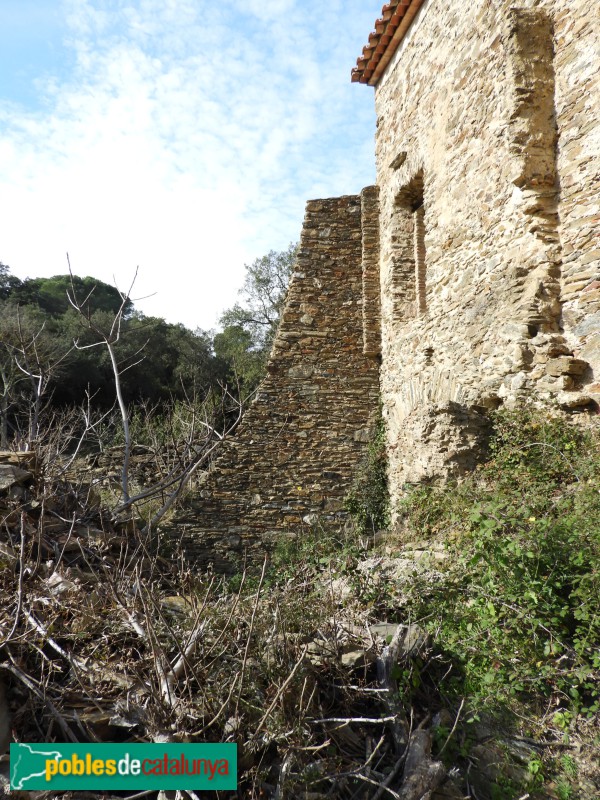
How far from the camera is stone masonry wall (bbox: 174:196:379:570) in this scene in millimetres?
8359

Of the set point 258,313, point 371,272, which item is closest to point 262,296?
point 258,313

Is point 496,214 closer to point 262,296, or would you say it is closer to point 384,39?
point 384,39

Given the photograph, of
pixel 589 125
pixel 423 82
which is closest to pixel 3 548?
pixel 589 125

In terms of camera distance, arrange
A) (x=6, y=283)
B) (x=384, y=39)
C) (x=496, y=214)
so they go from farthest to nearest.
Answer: (x=6, y=283), (x=384, y=39), (x=496, y=214)

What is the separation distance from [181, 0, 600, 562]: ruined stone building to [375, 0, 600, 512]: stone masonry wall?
0.02 m

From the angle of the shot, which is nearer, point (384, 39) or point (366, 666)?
point (366, 666)

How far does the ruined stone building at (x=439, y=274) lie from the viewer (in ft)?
15.9

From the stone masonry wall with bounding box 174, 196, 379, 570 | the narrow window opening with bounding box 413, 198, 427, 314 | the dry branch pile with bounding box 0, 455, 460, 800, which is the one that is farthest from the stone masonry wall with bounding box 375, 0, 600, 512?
the dry branch pile with bounding box 0, 455, 460, 800

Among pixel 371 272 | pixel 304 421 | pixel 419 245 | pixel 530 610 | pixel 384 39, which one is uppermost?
pixel 384 39

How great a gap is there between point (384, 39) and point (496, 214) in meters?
3.95

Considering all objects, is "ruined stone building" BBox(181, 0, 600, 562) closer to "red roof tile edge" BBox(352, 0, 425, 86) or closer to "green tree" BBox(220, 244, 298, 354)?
"red roof tile edge" BBox(352, 0, 425, 86)

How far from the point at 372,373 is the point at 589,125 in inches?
180

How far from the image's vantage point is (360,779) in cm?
286

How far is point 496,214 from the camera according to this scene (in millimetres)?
5492
